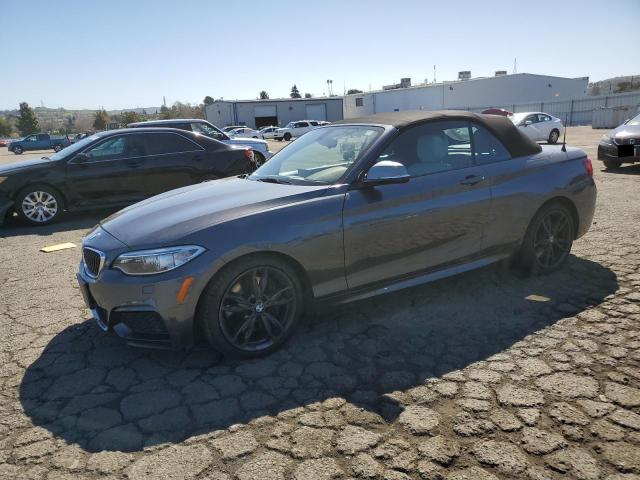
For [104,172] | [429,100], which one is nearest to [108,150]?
[104,172]

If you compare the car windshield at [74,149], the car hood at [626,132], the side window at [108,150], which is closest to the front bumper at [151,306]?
the side window at [108,150]

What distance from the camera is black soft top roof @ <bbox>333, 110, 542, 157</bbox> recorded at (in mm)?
4121

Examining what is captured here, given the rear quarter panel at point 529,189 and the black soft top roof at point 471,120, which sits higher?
the black soft top roof at point 471,120

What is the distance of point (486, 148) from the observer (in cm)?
435

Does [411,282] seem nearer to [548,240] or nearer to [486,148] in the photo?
[486,148]

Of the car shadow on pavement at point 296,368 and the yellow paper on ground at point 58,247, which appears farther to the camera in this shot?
the yellow paper on ground at point 58,247

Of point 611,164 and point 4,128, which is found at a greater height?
point 4,128

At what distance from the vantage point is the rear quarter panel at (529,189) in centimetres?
426

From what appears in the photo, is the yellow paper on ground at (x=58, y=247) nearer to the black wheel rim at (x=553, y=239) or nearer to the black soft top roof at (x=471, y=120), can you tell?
the black soft top roof at (x=471, y=120)

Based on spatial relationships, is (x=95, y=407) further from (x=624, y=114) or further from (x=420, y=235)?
(x=624, y=114)

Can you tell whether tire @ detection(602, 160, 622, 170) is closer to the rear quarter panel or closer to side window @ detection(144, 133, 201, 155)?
the rear quarter panel

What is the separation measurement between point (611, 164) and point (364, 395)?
1162 centimetres

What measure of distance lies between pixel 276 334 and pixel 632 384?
7.43 ft

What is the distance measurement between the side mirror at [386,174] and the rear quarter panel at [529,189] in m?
1.06
